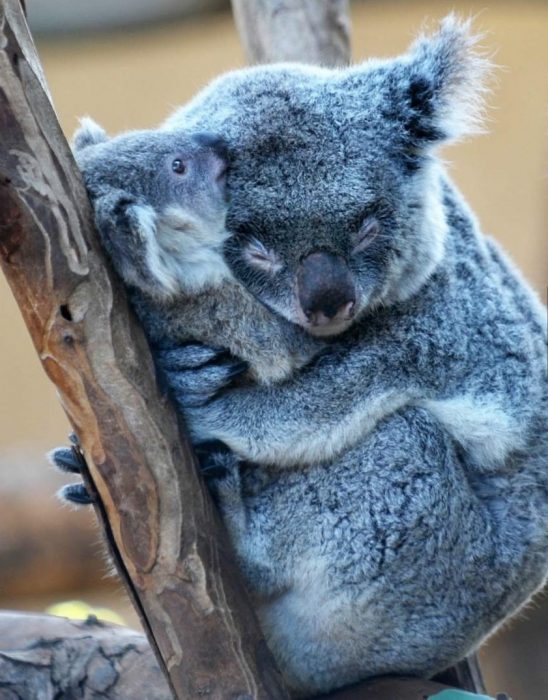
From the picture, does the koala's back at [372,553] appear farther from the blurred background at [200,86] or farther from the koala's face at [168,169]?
the blurred background at [200,86]

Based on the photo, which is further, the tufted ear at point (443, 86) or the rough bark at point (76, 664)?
the rough bark at point (76, 664)

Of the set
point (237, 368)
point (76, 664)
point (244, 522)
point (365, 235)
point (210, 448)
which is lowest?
point (76, 664)

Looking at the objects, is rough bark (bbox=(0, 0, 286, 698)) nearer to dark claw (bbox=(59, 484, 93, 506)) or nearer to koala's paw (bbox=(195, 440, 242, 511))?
koala's paw (bbox=(195, 440, 242, 511))

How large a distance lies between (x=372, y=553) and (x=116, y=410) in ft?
3.02

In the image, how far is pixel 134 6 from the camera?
21.5ft

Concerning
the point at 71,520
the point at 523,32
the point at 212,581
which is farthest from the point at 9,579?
the point at 523,32

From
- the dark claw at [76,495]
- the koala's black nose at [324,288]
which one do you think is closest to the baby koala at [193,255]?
the koala's black nose at [324,288]

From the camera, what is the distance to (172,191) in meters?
2.92

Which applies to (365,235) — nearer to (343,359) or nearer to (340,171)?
(340,171)

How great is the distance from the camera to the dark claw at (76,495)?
297cm

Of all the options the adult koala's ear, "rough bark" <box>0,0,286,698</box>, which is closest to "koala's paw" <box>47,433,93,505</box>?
"rough bark" <box>0,0,286,698</box>

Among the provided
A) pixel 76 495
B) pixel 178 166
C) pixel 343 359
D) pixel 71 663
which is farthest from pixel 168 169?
pixel 71 663

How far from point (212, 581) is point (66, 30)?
4.88 meters

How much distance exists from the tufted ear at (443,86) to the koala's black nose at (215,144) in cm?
55
